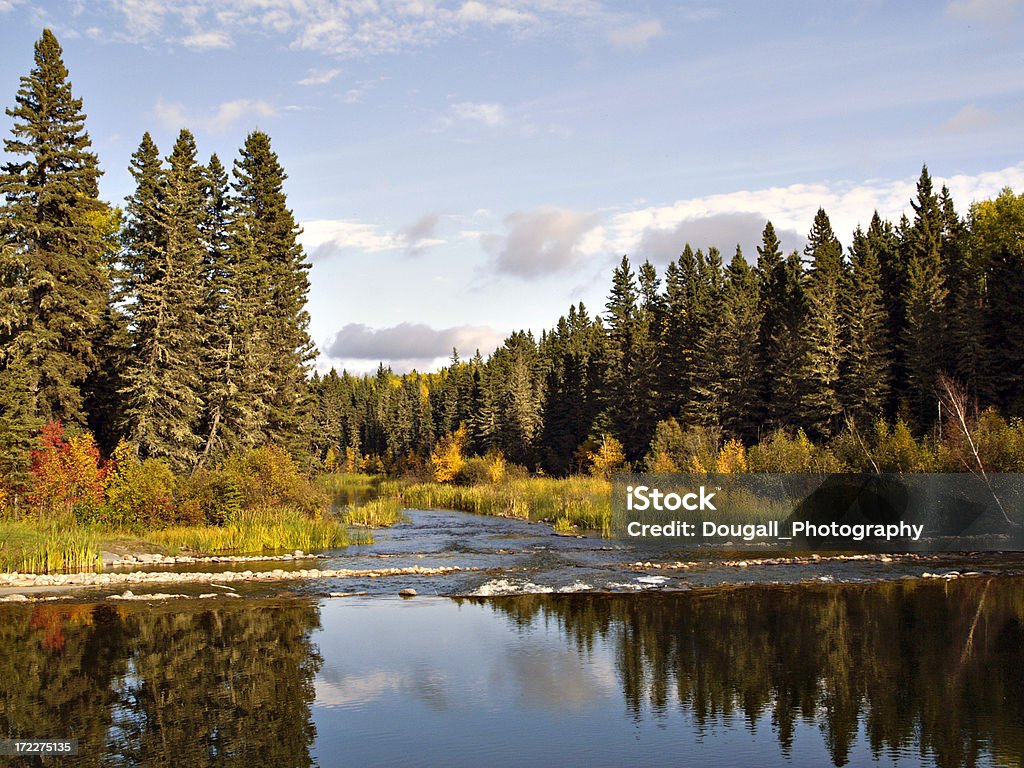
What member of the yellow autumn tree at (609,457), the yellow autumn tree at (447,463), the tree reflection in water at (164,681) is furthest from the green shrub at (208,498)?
the yellow autumn tree at (447,463)

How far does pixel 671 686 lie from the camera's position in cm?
1547

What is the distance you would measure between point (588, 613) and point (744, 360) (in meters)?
43.8

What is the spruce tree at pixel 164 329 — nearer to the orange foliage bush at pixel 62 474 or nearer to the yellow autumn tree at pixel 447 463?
the orange foliage bush at pixel 62 474

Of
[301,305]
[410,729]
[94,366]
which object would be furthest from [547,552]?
[301,305]

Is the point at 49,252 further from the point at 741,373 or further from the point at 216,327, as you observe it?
the point at 741,373

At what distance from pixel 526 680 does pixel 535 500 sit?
1400 inches

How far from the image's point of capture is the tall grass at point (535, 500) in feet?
143

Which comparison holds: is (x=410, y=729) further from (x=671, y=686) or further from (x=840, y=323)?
(x=840, y=323)

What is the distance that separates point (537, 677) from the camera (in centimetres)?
1627

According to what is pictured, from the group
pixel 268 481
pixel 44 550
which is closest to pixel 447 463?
pixel 268 481

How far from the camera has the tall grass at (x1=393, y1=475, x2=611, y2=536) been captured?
43594 millimetres

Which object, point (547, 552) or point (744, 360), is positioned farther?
point (744, 360)

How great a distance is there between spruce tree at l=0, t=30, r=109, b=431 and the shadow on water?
18.1 m

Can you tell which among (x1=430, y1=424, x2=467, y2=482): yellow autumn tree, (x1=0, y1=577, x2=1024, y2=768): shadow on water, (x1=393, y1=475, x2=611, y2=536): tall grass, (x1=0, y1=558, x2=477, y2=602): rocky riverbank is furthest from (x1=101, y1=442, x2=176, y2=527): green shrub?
(x1=430, y1=424, x2=467, y2=482): yellow autumn tree
